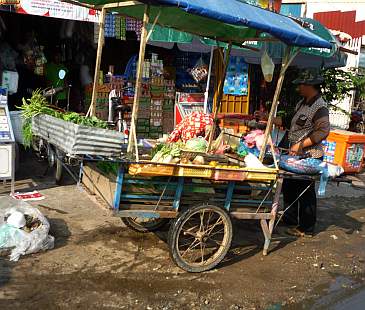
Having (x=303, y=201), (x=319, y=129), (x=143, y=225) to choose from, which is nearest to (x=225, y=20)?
(x=319, y=129)

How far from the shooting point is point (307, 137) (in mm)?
5359

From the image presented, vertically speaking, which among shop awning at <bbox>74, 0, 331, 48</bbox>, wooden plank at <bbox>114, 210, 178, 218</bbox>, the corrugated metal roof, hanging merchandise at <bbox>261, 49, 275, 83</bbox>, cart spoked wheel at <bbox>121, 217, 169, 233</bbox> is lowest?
cart spoked wheel at <bbox>121, 217, 169, 233</bbox>

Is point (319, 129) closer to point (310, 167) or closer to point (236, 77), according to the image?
point (310, 167)

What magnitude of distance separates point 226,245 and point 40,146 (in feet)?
11.3

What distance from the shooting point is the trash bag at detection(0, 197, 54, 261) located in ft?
13.7

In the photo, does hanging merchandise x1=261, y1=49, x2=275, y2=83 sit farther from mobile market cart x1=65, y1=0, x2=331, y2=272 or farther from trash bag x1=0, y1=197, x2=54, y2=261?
trash bag x1=0, y1=197, x2=54, y2=261

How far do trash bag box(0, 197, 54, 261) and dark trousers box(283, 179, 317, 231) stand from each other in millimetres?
2965

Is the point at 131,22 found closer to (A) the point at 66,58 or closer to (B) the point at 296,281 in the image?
(A) the point at 66,58

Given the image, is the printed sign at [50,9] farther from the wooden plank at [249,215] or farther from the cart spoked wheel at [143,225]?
the wooden plank at [249,215]

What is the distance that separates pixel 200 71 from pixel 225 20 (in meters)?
5.93

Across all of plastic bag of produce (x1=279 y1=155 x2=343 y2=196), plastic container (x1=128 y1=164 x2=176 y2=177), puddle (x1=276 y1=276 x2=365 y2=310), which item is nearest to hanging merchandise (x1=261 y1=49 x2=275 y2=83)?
plastic bag of produce (x1=279 y1=155 x2=343 y2=196)

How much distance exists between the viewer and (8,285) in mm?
3689

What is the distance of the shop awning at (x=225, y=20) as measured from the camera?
3530 mm

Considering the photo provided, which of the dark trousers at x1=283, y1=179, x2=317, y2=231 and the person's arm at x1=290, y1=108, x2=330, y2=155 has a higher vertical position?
the person's arm at x1=290, y1=108, x2=330, y2=155
